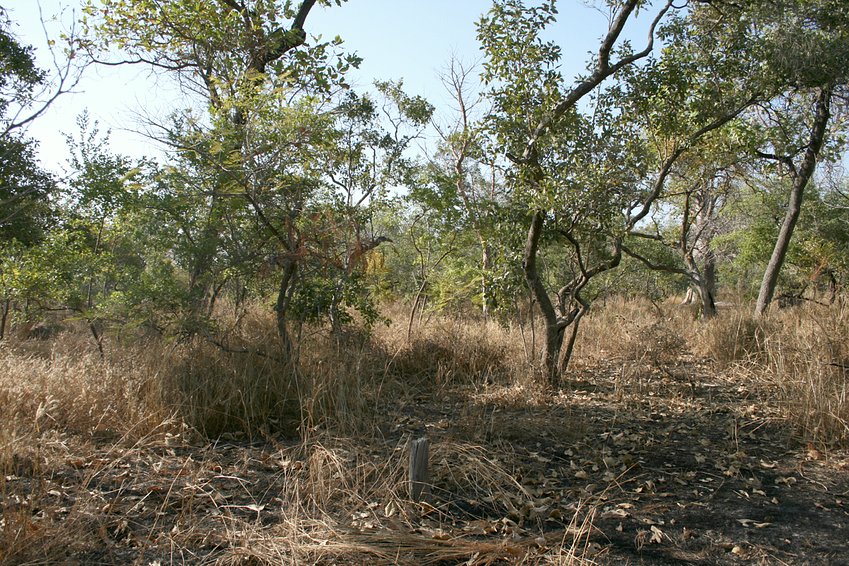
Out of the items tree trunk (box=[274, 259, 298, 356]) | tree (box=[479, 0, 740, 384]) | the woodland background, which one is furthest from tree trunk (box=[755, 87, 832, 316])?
tree trunk (box=[274, 259, 298, 356])

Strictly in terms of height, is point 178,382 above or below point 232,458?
above

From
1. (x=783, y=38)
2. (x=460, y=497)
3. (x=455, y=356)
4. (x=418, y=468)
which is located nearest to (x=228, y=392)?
(x=418, y=468)

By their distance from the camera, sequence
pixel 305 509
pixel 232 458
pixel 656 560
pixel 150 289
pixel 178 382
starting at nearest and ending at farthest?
pixel 656 560 < pixel 305 509 < pixel 232 458 < pixel 178 382 < pixel 150 289

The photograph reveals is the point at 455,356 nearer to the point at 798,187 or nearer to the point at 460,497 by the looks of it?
the point at 460,497

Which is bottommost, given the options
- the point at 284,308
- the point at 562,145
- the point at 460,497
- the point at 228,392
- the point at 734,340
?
the point at 460,497

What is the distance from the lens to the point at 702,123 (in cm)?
652

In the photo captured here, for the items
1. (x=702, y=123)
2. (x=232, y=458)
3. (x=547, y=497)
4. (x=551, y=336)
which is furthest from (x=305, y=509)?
(x=702, y=123)

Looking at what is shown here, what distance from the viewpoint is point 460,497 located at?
3842 millimetres

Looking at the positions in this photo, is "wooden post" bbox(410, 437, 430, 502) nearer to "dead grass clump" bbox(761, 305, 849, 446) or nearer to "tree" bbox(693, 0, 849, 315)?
"dead grass clump" bbox(761, 305, 849, 446)

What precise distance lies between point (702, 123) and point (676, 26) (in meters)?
1.02

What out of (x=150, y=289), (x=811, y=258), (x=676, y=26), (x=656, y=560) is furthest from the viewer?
(x=811, y=258)

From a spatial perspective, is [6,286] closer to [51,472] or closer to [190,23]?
[190,23]

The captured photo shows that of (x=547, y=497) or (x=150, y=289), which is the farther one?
→ (x=150, y=289)

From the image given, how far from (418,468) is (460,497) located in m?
0.38
